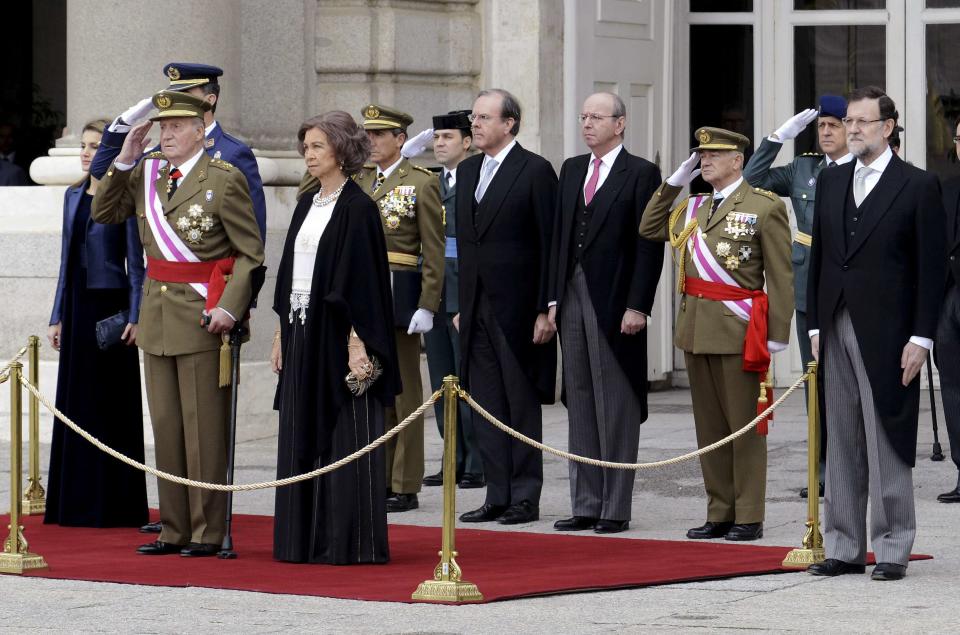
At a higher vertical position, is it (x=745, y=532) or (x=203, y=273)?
(x=203, y=273)

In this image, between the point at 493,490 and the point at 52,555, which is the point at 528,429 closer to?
the point at 493,490

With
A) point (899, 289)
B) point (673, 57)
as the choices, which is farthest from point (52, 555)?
point (673, 57)

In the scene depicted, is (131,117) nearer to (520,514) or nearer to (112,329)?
(112,329)

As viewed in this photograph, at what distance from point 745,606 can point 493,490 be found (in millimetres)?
2434

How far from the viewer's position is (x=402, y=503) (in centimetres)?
970

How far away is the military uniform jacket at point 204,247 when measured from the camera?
8227 mm

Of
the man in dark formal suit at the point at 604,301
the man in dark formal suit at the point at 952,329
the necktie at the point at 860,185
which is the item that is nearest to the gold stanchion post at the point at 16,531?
the man in dark formal suit at the point at 604,301

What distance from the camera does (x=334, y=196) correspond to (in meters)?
8.05

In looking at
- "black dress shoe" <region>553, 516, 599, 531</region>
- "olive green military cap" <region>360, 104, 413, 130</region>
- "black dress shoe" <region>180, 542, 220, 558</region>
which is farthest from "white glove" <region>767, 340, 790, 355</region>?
"black dress shoe" <region>180, 542, 220, 558</region>

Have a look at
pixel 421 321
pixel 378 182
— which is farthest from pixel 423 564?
pixel 378 182

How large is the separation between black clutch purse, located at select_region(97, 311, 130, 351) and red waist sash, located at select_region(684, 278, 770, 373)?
2.36 m

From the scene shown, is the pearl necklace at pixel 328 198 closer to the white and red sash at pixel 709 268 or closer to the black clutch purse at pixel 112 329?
the black clutch purse at pixel 112 329

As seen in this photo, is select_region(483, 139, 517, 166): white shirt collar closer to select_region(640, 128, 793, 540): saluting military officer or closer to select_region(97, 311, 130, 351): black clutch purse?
select_region(640, 128, 793, 540): saluting military officer

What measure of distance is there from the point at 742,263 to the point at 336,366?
1758mm
